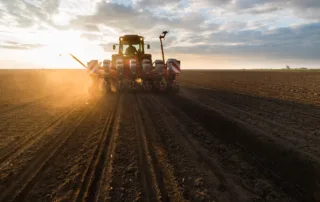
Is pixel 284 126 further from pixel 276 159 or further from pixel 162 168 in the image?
pixel 162 168

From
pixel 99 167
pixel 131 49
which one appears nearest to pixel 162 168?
pixel 99 167

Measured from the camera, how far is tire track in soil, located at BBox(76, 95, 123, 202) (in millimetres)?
2885

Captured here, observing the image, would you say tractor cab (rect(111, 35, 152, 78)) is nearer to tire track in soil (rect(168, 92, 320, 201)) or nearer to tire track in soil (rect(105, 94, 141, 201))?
tire track in soil (rect(168, 92, 320, 201))

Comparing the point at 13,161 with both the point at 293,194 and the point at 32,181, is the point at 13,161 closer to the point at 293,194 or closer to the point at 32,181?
the point at 32,181

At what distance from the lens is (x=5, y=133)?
18.4 feet

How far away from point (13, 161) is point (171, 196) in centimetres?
317

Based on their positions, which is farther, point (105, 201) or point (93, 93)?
point (93, 93)

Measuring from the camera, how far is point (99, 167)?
3625mm

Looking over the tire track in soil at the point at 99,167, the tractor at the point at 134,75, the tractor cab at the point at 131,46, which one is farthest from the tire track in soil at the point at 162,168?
the tractor cab at the point at 131,46

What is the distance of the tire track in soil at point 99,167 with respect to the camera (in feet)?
9.46

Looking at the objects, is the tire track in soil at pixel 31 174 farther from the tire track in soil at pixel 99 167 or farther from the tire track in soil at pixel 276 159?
the tire track in soil at pixel 276 159

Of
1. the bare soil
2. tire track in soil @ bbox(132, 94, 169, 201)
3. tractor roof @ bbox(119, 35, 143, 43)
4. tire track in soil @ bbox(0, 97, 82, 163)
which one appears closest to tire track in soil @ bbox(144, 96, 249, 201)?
the bare soil

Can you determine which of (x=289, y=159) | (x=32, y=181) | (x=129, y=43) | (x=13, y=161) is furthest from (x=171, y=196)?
(x=129, y=43)

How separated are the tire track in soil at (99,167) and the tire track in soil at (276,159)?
2.66 meters
